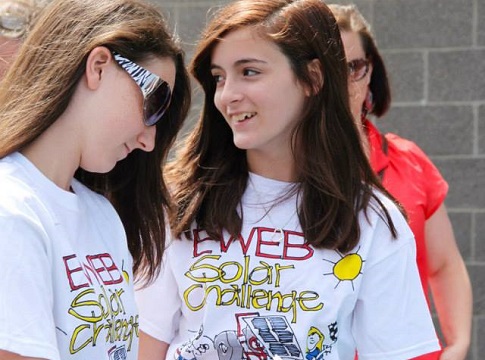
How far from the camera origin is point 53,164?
218 cm

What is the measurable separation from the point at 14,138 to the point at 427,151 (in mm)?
2976

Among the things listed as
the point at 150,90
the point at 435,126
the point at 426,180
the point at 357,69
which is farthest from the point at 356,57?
the point at 150,90

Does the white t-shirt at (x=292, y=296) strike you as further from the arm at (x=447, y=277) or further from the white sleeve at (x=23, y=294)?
the arm at (x=447, y=277)

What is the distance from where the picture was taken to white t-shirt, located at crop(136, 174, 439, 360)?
2.59 m

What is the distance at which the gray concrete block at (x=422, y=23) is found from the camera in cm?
476

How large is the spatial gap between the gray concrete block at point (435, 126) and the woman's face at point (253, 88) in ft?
7.06

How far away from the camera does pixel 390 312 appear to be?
2.65 metres

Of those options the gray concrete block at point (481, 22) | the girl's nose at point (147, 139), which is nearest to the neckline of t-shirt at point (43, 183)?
the girl's nose at point (147, 139)

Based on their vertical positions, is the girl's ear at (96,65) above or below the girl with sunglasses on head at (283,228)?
above

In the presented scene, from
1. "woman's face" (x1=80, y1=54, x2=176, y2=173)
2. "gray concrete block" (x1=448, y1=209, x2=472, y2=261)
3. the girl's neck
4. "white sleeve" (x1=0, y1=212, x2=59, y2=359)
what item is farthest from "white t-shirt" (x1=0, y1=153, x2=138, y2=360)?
"gray concrete block" (x1=448, y1=209, x2=472, y2=261)

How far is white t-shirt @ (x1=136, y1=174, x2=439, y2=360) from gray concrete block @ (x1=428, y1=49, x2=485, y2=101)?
2.15 m

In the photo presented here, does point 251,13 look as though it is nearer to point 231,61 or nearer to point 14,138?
point 231,61

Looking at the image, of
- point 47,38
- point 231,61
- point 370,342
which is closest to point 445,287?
point 370,342

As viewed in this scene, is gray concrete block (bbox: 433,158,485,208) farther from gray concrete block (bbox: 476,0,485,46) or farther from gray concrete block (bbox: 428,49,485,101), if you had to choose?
gray concrete block (bbox: 476,0,485,46)
